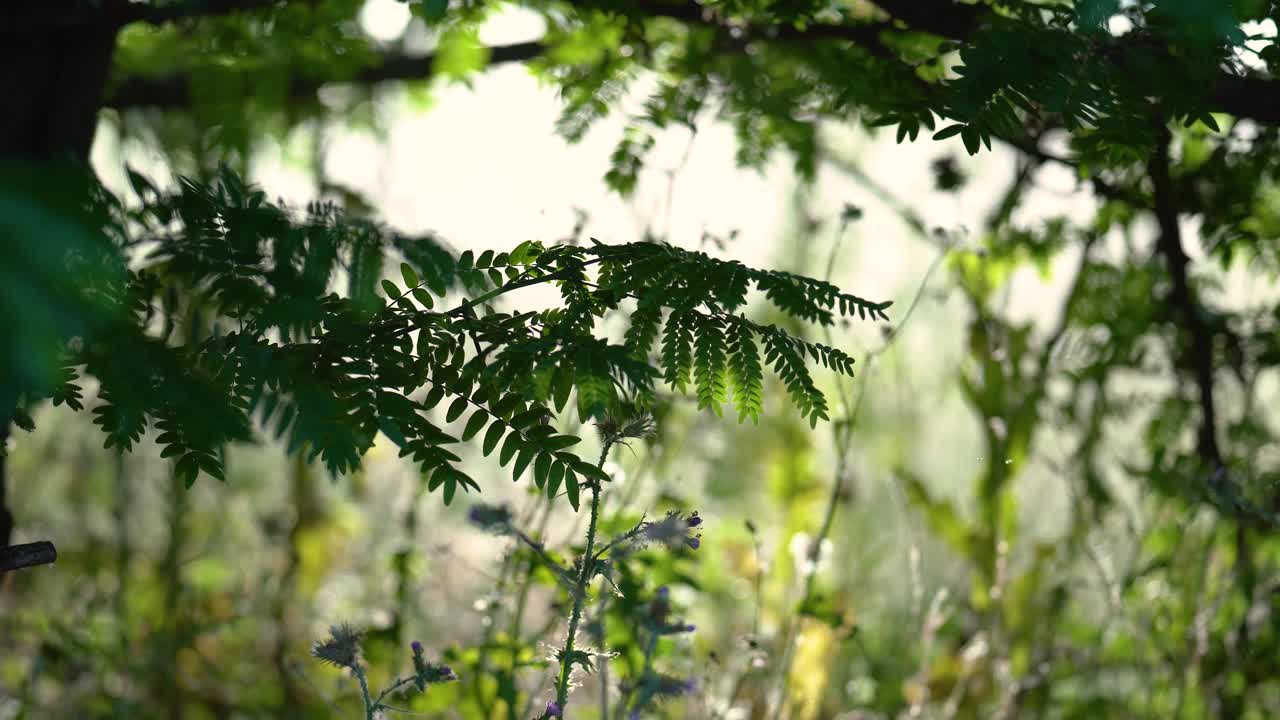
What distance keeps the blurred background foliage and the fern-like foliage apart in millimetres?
85

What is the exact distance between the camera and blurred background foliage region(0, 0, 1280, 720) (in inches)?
48.9

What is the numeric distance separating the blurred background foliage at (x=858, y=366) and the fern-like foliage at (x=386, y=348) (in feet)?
0.28

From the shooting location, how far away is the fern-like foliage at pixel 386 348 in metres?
0.83

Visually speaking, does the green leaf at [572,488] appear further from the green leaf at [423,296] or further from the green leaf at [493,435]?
the green leaf at [423,296]

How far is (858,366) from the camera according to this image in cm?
297

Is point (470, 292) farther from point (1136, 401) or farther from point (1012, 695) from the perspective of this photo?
point (1136, 401)

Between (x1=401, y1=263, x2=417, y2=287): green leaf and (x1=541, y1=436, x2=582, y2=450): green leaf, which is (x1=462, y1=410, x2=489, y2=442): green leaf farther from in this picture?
(x1=401, y1=263, x2=417, y2=287): green leaf

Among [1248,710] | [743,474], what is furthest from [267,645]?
[1248,710]

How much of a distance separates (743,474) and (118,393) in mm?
2805

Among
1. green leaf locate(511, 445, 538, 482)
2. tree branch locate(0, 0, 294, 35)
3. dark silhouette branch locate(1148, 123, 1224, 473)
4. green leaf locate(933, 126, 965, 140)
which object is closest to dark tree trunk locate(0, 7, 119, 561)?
tree branch locate(0, 0, 294, 35)

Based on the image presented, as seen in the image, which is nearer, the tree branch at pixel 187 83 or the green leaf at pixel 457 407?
the green leaf at pixel 457 407

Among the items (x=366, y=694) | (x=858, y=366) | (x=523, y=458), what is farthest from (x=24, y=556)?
(x=858, y=366)

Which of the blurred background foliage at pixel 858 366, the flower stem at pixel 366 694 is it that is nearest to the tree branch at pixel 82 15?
the blurred background foliage at pixel 858 366

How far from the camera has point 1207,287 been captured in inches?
87.8
